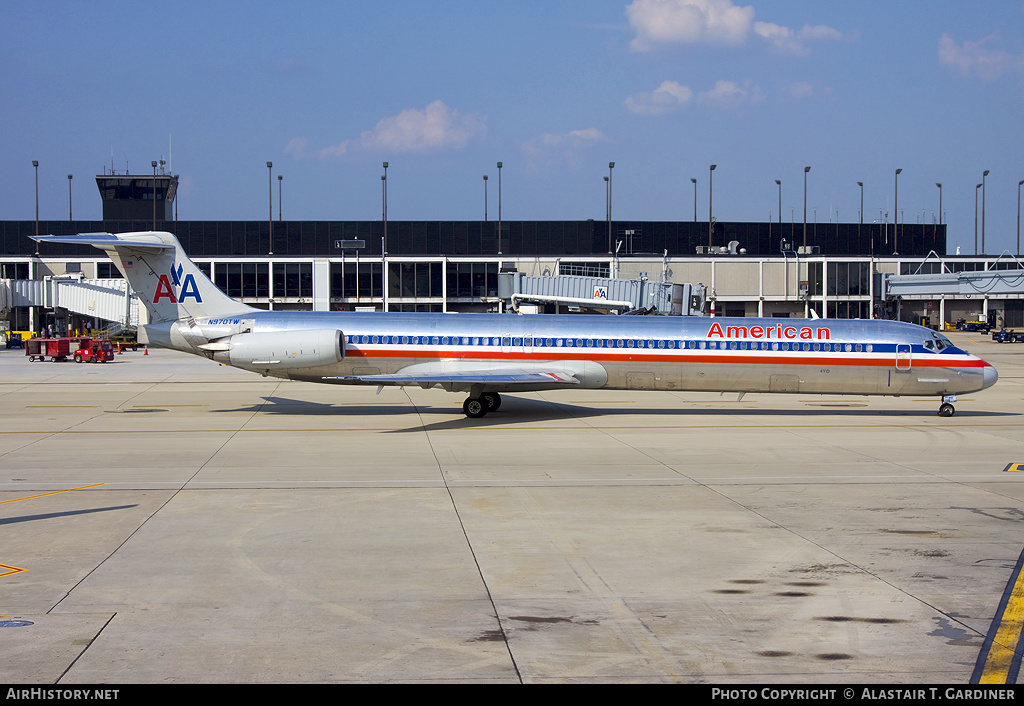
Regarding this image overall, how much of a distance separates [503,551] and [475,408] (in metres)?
14.7

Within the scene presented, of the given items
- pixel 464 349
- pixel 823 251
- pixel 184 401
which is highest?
pixel 823 251

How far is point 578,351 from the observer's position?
27.6 m

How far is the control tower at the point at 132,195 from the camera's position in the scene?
99312 millimetres

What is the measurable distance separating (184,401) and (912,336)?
82.2 feet

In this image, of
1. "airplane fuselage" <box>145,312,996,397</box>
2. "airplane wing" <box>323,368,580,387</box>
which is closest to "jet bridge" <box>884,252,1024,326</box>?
"airplane fuselage" <box>145,312,996,397</box>

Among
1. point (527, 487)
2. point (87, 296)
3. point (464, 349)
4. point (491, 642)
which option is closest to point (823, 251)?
point (87, 296)

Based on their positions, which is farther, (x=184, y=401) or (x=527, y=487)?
(x=184, y=401)

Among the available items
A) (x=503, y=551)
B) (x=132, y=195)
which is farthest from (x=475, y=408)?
(x=132, y=195)

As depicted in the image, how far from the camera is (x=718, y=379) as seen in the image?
27.2m

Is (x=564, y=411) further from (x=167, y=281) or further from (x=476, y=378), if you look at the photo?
(x=167, y=281)

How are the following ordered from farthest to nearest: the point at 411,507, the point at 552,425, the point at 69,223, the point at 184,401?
the point at 69,223, the point at 184,401, the point at 552,425, the point at 411,507

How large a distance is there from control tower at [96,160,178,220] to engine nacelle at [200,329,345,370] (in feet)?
Answer: 263

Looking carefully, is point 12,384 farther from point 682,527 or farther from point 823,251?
point 823,251
